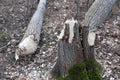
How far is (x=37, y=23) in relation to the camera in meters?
6.66

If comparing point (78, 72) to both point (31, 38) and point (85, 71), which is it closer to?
point (85, 71)

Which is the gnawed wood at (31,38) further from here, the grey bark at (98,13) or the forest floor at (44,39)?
the grey bark at (98,13)

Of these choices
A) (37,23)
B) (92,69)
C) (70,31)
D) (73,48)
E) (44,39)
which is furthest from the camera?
(37,23)

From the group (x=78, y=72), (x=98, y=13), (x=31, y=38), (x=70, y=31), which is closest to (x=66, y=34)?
(x=70, y=31)

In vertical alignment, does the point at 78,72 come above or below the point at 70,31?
below

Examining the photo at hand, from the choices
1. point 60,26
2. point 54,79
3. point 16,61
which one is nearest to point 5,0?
point 60,26

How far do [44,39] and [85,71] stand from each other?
10.4ft

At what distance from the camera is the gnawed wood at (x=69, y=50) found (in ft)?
10.5

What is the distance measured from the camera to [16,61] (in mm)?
5695

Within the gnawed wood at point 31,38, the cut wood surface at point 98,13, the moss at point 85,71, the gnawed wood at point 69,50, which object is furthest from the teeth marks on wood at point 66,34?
the cut wood surface at point 98,13

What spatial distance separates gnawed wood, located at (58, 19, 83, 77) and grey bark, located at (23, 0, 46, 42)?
2.66m

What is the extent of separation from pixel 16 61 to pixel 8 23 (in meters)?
1.93

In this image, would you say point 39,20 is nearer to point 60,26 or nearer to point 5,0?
point 60,26

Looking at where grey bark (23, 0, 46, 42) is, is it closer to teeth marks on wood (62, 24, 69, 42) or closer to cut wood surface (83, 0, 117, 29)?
cut wood surface (83, 0, 117, 29)
